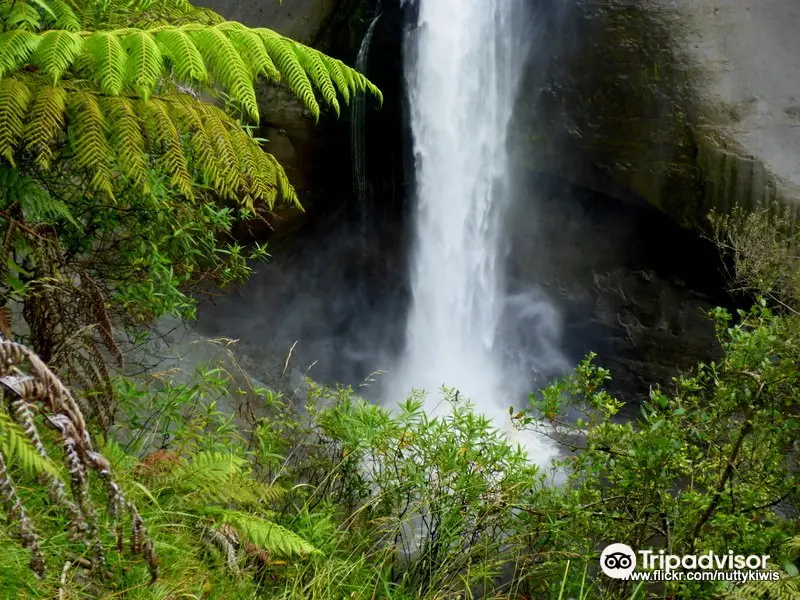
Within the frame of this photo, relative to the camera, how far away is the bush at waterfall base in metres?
2.29

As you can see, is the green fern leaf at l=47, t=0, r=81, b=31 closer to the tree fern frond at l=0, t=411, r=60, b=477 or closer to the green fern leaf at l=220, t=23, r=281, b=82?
the green fern leaf at l=220, t=23, r=281, b=82

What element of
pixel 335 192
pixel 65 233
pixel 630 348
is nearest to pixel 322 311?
pixel 335 192

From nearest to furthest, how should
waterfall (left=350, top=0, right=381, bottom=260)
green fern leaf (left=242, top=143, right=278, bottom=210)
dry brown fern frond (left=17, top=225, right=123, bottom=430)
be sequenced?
dry brown fern frond (left=17, top=225, right=123, bottom=430) < green fern leaf (left=242, top=143, right=278, bottom=210) < waterfall (left=350, top=0, right=381, bottom=260)

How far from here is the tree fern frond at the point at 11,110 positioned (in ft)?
7.14

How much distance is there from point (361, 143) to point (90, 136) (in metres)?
8.43

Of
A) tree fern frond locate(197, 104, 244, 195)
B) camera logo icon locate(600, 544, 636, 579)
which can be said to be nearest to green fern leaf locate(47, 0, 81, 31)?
tree fern frond locate(197, 104, 244, 195)

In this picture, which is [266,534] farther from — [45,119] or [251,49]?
[251,49]

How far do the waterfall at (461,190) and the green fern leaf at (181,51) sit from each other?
26.0 feet

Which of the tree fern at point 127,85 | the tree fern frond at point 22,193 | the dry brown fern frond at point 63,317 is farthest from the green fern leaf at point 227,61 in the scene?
the dry brown fern frond at point 63,317

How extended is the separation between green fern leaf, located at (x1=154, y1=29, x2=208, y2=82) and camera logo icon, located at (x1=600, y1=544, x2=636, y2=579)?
2471 mm

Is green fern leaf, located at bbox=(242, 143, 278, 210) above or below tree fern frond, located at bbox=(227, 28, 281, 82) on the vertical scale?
below

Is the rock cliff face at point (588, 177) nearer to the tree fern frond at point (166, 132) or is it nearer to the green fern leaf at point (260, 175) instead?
the green fern leaf at point (260, 175)

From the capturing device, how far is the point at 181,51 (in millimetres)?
2312

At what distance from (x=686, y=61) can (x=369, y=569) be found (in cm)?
837
